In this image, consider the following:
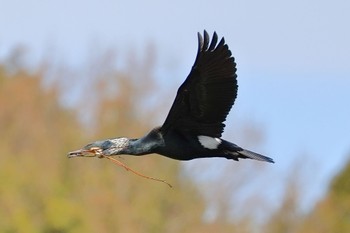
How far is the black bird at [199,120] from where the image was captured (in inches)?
632

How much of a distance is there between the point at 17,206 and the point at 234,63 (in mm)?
24239

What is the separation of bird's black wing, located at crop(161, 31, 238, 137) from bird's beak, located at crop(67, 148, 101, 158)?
2.65 ft

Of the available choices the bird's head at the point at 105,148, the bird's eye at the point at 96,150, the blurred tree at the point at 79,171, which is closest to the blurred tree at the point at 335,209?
the blurred tree at the point at 79,171

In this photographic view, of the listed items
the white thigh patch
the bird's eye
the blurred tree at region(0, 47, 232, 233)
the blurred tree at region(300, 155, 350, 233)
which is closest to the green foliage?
the blurred tree at region(0, 47, 232, 233)

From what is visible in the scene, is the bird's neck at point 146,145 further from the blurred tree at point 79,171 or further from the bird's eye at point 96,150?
the blurred tree at point 79,171

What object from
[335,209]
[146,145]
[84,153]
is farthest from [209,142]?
[335,209]

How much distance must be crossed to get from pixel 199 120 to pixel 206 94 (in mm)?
372

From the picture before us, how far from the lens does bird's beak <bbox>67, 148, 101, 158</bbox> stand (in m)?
15.7

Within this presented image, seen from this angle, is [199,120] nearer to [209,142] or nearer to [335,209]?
[209,142]

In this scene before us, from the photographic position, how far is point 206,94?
16266mm

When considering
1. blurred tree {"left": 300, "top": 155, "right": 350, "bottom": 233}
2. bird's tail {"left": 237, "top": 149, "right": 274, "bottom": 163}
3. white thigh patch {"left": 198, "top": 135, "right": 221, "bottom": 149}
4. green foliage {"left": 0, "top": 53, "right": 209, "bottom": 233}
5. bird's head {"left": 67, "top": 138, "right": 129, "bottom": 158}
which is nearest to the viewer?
bird's head {"left": 67, "top": 138, "right": 129, "bottom": 158}

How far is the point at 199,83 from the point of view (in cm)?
1617

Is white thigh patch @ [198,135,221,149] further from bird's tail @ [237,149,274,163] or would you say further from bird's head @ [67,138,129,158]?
bird's head @ [67,138,129,158]

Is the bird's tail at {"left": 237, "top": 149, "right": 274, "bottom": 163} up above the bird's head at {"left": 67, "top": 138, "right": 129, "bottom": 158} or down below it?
above
